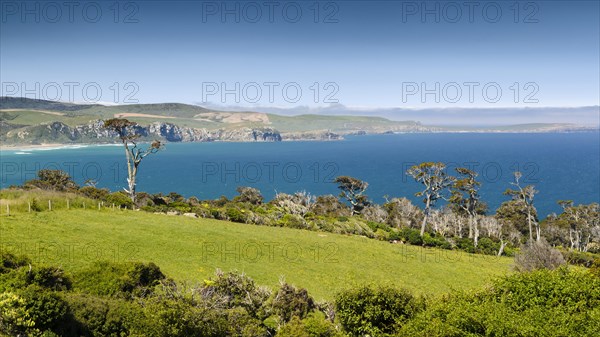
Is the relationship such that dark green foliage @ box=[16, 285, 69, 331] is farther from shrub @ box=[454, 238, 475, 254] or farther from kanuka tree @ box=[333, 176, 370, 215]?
kanuka tree @ box=[333, 176, 370, 215]

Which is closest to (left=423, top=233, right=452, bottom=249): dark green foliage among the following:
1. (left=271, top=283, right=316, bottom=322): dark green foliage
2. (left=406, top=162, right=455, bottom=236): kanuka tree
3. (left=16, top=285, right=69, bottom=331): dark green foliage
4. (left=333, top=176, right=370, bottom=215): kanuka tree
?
(left=406, top=162, right=455, bottom=236): kanuka tree

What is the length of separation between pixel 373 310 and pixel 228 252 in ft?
48.7

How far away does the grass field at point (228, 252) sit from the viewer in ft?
80.3

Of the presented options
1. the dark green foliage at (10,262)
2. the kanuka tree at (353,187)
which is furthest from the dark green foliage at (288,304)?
the kanuka tree at (353,187)

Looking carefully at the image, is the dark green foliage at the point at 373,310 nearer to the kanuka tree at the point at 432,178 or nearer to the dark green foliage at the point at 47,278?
the dark green foliage at the point at 47,278

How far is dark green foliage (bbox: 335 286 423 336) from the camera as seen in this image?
1738 cm

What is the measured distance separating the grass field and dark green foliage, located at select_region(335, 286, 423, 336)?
2313mm

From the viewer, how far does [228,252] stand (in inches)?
1172

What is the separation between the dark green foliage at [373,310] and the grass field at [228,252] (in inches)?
91.0

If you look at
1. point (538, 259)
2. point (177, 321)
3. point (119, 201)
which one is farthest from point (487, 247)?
point (177, 321)

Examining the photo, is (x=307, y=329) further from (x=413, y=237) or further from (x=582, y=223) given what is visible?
(x=582, y=223)

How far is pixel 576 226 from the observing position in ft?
230

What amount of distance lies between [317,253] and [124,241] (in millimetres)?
14570

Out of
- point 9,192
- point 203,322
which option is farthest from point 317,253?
point 9,192
